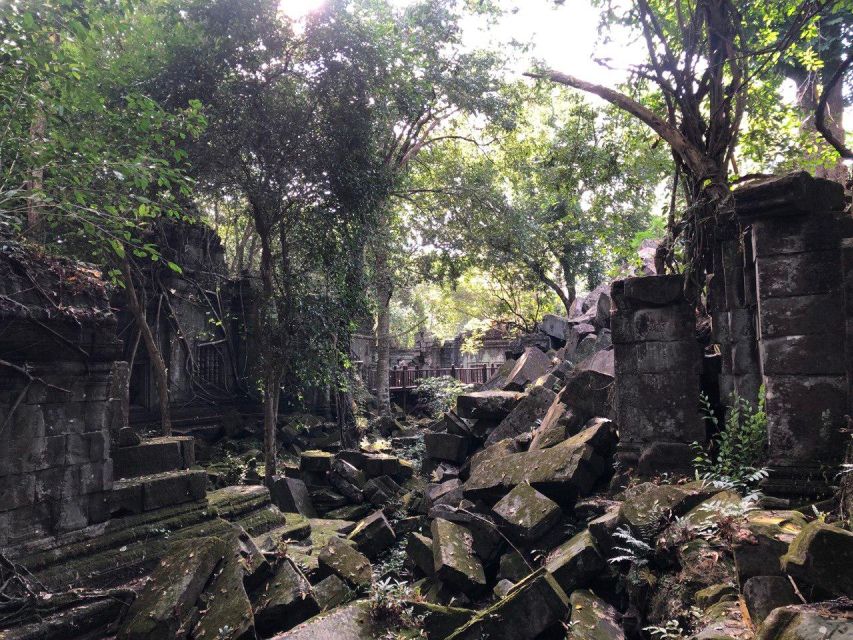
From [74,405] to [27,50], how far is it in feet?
A: 11.0

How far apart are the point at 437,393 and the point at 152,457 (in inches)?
420

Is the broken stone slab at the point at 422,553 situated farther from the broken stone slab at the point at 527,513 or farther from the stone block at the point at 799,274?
the stone block at the point at 799,274

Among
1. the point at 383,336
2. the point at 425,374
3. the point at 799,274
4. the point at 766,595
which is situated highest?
the point at 383,336

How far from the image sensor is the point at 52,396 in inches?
174

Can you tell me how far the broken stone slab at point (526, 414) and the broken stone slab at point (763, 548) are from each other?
413 centimetres

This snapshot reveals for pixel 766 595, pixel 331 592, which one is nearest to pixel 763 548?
pixel 766 595

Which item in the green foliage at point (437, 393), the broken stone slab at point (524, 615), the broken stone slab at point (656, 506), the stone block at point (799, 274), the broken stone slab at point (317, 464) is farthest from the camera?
the green foliage at point (437, 393)

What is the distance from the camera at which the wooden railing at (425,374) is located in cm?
1858

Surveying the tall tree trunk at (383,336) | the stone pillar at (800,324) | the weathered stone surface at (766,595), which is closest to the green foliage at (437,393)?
the tall tree trunk at (383,336)

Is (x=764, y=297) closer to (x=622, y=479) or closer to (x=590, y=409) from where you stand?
(x=622, y=479)

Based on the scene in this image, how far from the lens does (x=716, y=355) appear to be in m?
4.89

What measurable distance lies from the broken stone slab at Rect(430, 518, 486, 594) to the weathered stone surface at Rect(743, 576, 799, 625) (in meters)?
2.09

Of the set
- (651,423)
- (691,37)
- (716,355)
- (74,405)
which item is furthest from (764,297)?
(74,405)

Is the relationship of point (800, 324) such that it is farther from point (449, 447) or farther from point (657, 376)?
point (449, 447)
